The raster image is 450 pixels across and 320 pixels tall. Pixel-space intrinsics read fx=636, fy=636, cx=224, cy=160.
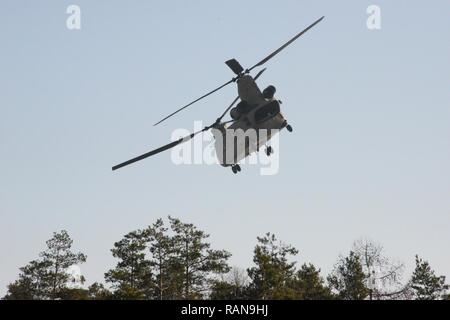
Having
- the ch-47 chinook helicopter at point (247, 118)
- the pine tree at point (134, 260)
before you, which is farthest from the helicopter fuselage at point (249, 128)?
the pine tree at point (134, 260)

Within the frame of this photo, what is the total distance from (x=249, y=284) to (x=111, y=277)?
45.3 feet

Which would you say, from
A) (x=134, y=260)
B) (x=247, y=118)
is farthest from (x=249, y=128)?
(x=134, y=260)

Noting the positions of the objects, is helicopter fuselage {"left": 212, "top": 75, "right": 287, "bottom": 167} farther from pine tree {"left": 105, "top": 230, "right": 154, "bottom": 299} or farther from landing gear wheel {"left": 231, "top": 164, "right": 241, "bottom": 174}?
pine tree {"left": 105, "top": 230, "right": 154, "bottom": 299}

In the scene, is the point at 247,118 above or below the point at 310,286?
above

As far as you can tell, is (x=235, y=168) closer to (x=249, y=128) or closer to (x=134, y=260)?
(x=249, y=128)

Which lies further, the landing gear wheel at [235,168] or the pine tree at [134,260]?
the pine tree at [134,260]

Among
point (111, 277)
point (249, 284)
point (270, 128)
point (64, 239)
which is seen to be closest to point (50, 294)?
point (64, 239)

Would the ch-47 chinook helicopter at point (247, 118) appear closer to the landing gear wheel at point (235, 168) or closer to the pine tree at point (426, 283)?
the landing gear wheel at point (235, 168)

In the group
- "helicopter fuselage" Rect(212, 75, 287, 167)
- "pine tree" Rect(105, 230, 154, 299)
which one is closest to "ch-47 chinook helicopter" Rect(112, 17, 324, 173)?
"helicopter fuselage" Rect(212, 75, 287, 167)

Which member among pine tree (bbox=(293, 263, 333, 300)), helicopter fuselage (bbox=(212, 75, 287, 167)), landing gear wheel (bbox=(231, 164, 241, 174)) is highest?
helicopter fuselage (bbox=(212, 75, 287, 167))

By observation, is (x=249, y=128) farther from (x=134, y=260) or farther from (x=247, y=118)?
(x=134, y=260)

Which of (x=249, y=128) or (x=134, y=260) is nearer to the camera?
(x=249, y=128)
